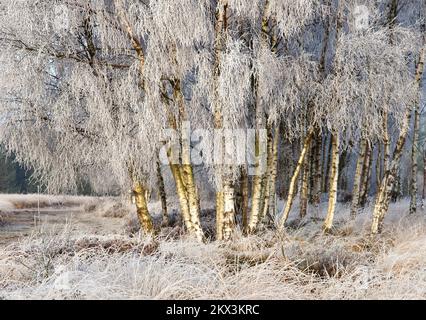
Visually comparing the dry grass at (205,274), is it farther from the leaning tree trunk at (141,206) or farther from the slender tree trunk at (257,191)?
the leaning tree trunk at (141,206)

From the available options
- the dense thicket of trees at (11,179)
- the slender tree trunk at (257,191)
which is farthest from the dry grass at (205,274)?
the dense thicket of trees at (11,179)

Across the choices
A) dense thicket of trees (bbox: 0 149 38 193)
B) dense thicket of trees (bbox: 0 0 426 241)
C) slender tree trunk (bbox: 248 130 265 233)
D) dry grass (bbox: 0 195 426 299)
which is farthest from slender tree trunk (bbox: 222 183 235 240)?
dense thicket of trees (bbox: 0 149 38 193)

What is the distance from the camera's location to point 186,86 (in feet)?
30.3

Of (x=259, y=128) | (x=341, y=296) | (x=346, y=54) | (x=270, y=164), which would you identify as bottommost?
(x=341, y=296)

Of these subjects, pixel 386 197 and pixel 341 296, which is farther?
pixel 386 197

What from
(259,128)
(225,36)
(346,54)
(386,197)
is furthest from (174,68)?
(386,197)

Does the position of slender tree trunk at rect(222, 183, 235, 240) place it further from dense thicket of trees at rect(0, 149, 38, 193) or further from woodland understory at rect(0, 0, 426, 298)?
dense thicket of trees at rect(0, 149, 38, 193)

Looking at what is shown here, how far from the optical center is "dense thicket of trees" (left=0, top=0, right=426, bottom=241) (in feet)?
25.3

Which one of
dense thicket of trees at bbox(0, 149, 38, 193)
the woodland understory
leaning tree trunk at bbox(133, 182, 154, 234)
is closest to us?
the woodland understory

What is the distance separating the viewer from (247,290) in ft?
14.6

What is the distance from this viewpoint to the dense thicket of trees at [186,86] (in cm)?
771
